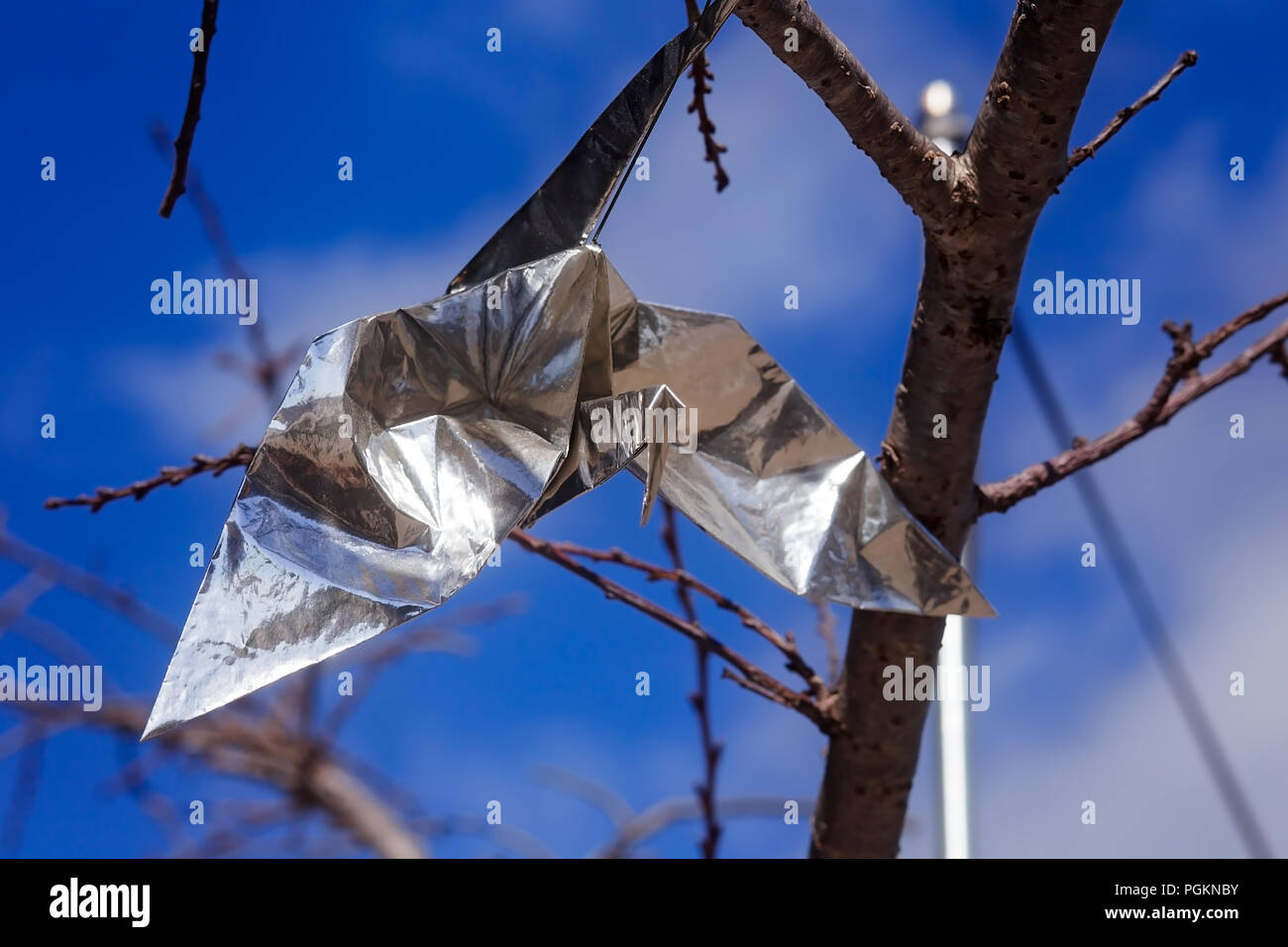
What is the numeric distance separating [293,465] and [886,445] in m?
0.63

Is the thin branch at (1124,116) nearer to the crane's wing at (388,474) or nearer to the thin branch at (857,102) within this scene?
the thin branch at (857,102)

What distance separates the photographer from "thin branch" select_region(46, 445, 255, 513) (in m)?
1.01

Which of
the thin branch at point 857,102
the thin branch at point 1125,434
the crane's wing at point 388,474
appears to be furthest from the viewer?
the thin branch at point 1125,434

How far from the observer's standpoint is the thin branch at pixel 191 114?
2.55ft

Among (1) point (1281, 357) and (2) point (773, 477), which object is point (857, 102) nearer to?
(2) point (773, 477)

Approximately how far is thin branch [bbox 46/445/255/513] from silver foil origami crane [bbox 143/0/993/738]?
11.3 inches

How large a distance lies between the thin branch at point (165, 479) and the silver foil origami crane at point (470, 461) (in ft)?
0.94

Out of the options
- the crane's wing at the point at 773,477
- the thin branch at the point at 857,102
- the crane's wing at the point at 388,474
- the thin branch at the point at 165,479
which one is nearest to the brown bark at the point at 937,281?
the thin branch at the point at 857,102

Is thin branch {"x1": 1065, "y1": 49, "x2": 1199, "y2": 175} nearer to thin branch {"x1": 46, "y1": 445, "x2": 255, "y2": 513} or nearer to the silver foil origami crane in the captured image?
the silver foil origami crane

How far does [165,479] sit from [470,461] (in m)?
0.42

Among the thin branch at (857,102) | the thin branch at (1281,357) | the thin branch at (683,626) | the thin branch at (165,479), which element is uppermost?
the thin branch at (857,102)

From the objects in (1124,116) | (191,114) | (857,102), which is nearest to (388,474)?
(191,114)

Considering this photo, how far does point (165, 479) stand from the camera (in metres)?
1.02
